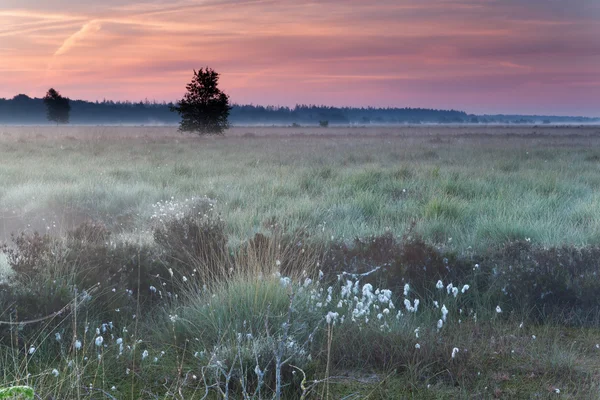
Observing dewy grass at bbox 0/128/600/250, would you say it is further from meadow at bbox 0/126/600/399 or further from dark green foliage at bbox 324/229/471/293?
dark green foliage at bbox 324/229/471/293

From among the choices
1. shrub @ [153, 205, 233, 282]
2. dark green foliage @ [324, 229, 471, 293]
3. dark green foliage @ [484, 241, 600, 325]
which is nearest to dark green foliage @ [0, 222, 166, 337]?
shrub @ [153, 205, 233, 282]

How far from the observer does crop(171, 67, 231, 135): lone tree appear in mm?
44844

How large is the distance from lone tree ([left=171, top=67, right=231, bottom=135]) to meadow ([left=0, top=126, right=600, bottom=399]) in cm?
3422

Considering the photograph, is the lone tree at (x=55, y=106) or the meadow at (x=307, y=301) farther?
the lone tree at (x=55, y=106)

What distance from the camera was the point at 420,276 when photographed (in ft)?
20.2

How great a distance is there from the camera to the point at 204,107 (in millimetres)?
45219

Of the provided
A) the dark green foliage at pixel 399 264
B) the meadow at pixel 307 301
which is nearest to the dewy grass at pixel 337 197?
the meadow at pixel 307 301

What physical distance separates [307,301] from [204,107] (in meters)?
41.9

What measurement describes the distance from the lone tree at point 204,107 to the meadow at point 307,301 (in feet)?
112

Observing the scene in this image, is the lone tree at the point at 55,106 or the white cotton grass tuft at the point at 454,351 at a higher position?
the lone tree at the point at 55,106

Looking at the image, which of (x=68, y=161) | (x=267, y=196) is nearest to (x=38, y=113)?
(x=68, y=161)

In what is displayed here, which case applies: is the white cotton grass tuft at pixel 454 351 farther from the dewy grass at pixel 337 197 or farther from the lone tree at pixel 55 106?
the lone tree at pixel 55 106

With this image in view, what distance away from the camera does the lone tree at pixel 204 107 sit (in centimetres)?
4484

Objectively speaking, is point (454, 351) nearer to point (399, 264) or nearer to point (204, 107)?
point (399, 264)
